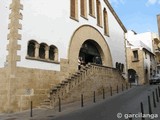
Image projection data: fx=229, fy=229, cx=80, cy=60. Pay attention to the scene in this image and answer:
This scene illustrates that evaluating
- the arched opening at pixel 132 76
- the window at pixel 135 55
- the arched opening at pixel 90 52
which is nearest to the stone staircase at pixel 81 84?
the arched opening at pixel 90 52

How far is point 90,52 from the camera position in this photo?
85.9 feet

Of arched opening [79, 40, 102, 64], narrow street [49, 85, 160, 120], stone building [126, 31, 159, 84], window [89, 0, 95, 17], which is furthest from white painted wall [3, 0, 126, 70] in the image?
stone building [126, 31, 159, 84]

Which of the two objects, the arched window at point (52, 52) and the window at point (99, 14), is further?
the window at point (99, 14)

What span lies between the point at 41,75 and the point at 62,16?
646cm

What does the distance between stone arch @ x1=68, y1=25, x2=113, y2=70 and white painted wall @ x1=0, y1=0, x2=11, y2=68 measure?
6.49m

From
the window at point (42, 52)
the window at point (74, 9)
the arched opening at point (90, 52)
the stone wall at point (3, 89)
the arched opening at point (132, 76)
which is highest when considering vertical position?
the window at point (74, 9)

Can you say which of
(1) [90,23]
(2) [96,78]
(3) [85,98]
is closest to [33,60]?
(3) [85,98]

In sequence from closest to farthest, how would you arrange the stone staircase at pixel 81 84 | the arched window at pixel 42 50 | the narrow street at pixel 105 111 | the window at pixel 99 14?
the narrow street at pixel 105 111 → the stone staircase at pixel 81 84 → the arched window at pixel 42 50 → the window at pixel 99 14

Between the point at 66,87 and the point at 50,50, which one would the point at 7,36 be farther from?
the point at 66,87

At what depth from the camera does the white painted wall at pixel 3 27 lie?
1592 centimetres

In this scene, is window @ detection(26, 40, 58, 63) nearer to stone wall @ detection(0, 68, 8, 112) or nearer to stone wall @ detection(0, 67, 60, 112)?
stone wall @ detection(0, 67, 60, 112)

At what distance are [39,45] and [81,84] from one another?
471 cm

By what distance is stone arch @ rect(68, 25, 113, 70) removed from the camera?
21.5m

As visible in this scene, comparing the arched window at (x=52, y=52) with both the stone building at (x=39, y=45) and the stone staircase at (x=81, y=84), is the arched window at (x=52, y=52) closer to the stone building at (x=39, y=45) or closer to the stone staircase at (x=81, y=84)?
the stone building at (x=39, y=45)
